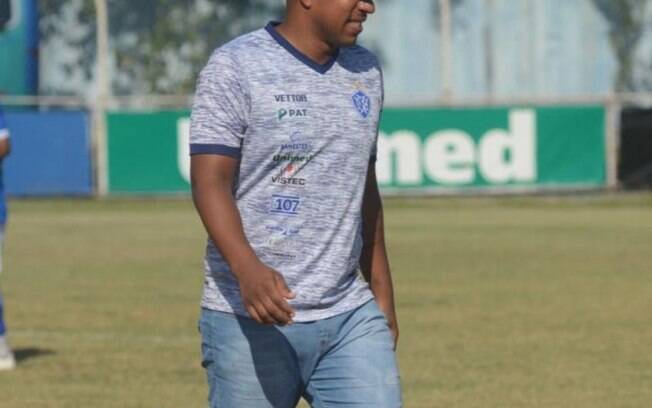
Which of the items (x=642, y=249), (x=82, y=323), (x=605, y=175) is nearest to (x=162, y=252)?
(x=642, y=249)

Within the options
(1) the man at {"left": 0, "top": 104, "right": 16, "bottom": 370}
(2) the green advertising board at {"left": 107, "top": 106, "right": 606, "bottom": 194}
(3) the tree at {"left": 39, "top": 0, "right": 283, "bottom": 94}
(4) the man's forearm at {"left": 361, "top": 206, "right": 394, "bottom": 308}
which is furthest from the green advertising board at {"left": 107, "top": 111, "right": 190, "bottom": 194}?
(4) the man's forearm at {"left": 361, "top": 206, "right": 394, "bottom": 308}

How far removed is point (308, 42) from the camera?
19.0 feet

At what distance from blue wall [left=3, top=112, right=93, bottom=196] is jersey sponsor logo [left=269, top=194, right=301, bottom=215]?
25126mm

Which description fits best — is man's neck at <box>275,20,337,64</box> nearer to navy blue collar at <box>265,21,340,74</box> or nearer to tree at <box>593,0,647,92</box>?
navy blue collar at <box>265,21,340,74</box>

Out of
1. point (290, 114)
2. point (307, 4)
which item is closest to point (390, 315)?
point (290, 114)

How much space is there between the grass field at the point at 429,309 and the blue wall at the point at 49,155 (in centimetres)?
312

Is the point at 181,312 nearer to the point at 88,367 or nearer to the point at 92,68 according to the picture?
the point at 88,367

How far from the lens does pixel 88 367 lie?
12.0m

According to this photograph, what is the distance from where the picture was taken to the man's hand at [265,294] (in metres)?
5.33

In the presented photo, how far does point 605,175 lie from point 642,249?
9.92 meters

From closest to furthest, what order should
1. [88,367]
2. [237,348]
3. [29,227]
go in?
[237,348] → [88,367] → [29,227]

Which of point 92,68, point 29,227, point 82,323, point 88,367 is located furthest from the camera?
point 92,68

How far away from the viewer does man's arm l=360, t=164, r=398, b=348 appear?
613cm

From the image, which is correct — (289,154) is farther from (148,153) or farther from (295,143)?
(148,153)
